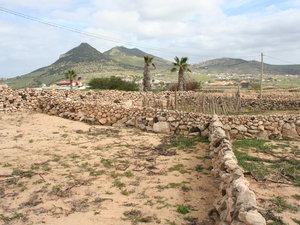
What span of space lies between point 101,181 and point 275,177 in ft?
13.7

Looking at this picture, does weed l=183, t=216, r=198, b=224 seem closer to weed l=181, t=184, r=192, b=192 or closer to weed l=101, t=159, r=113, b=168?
weed l=181, t=184, r=192, b=192

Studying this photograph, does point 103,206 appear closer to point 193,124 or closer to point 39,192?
point 39,192

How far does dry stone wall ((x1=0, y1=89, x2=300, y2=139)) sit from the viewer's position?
9891 mm

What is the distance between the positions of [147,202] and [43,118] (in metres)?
10.0

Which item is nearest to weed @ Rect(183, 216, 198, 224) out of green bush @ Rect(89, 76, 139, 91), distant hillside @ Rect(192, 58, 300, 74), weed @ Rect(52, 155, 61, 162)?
weed @ Rect(52, 155, 61, 162)

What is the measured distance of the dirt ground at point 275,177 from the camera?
400cm

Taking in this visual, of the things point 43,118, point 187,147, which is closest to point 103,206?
point 187,147

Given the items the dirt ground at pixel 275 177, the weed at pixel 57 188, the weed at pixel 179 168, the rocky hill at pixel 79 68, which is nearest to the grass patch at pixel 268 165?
the dirt ground at pixel 275 177

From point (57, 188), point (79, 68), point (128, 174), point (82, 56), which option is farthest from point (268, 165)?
point (82, 56)

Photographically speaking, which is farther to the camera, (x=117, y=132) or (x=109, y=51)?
(x=109, y=51)

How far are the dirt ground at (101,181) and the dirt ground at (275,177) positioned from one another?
997 mm

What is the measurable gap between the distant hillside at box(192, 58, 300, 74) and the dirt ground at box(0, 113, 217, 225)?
457 ft

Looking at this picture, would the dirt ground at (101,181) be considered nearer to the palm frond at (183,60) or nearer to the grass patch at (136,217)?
the grass patch at (136,217)

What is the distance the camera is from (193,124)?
1018 cm
